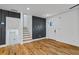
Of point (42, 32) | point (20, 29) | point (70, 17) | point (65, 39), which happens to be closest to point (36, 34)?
point (42, 32)

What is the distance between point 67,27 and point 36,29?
335 centimetres

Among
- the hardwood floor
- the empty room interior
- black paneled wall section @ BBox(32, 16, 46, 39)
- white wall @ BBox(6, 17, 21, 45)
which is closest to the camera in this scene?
the hardwood floor

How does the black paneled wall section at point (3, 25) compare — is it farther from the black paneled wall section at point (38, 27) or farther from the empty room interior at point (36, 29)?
the black paneled wall section at point (38, 27)

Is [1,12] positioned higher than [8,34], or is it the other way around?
[1,12]

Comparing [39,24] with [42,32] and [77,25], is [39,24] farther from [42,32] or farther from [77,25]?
[77,25]

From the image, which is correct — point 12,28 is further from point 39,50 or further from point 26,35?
point 39,50

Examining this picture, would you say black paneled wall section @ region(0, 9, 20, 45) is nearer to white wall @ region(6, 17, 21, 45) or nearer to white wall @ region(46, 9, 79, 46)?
white wall @ region(6, 17, 21, 45)

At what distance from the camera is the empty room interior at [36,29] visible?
502cm

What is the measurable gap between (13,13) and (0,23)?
4.37ft

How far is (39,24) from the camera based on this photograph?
954cm

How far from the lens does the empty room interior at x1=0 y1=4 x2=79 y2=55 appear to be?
5.02 meters

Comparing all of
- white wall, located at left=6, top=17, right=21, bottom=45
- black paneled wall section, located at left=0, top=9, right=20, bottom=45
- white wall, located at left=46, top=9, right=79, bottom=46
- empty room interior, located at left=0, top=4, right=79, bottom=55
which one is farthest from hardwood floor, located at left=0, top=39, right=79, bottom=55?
white wall, located at left=6, top=17, right=21, bottom=45

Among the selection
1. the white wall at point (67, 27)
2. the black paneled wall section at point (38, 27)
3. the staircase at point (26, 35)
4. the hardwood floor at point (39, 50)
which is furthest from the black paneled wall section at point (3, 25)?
the white wall at point (67, 27)

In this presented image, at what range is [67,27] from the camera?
22.2ft
